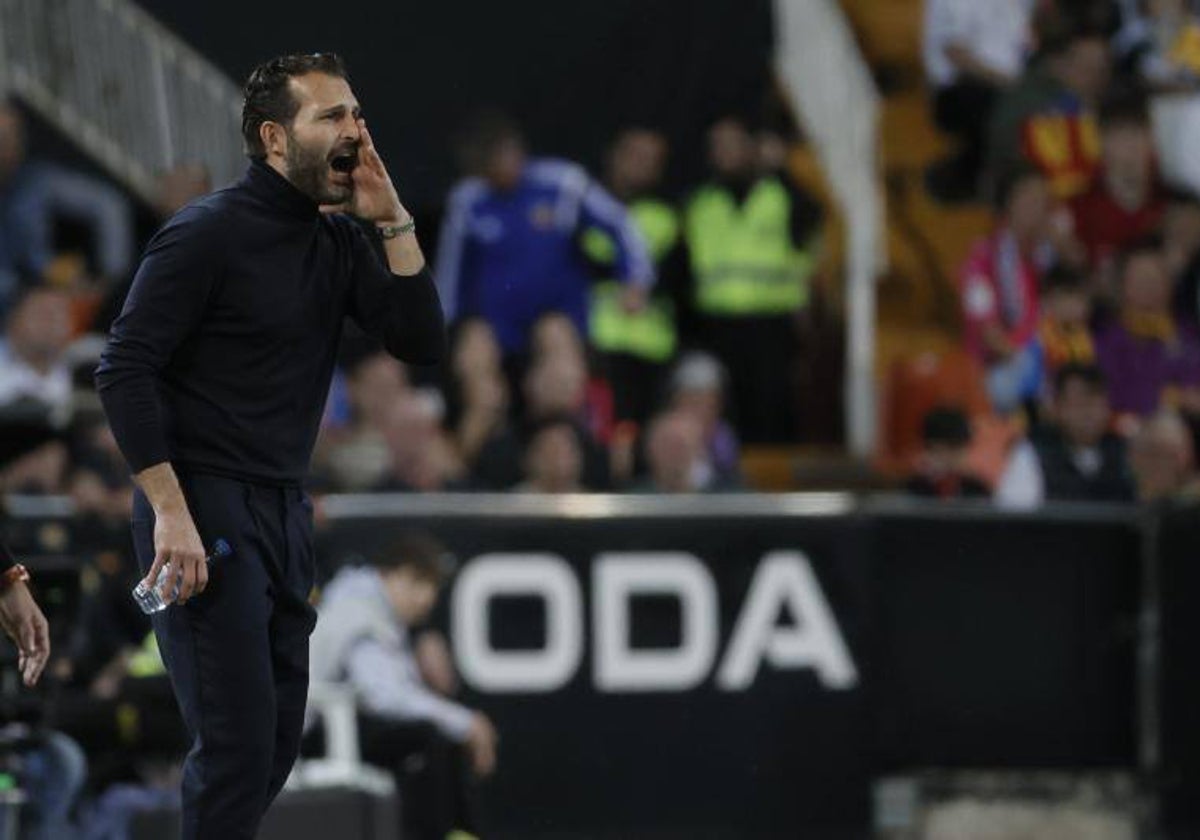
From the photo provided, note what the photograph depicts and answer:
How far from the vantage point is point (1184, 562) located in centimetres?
1280

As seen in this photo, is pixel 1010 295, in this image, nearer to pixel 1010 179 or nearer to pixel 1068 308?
pixel 1068 308

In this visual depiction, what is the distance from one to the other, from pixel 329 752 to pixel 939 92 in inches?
268

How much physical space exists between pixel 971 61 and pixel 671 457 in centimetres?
423

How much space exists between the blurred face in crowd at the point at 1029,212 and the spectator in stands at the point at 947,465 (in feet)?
7.08

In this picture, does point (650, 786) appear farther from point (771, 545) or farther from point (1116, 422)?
point (1116, 422)

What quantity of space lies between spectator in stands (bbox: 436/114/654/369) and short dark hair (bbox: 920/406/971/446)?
1.59 m

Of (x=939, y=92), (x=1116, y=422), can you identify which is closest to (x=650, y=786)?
(x=1116, y=422)

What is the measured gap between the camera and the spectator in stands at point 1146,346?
14.9 metres

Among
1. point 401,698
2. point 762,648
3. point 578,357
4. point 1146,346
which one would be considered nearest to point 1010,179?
point 1146,346

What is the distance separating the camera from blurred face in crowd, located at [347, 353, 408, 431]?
13.1 meters

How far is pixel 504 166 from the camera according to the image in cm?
1413

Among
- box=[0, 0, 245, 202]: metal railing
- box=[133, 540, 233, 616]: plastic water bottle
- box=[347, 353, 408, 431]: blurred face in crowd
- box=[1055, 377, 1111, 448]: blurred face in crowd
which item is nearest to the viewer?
box=[133, 540, 233, 616]: plastic water bottle

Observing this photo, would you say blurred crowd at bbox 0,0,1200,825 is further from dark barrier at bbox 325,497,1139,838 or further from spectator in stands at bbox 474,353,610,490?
dark barrier at bbox 325,497,1139,838

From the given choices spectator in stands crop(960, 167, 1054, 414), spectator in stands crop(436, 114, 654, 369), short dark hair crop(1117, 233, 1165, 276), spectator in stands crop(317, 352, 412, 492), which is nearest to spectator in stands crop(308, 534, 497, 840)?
spectator in stands crop(317, 352, 412, 492)
